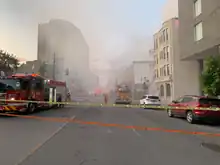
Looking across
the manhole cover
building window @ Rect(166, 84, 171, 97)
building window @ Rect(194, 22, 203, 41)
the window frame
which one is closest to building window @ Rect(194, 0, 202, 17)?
the window frame

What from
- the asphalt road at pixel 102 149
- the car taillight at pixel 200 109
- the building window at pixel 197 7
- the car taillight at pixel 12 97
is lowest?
the asphalt road at pixel 102 149

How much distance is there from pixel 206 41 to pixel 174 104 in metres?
12.1

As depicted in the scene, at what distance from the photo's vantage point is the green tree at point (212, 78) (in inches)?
642

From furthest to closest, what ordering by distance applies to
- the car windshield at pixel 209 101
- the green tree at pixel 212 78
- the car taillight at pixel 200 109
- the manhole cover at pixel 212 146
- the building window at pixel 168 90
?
1. the building window at pixel 168 90
2. the green tree at pixel 212 78
3. the car windshield at pixel 209 101
4. the car taillight at pixel 200 109
5. the manhole cover at pixel 212 146

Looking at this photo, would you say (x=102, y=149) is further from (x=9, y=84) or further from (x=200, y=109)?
(x=9, y=84)

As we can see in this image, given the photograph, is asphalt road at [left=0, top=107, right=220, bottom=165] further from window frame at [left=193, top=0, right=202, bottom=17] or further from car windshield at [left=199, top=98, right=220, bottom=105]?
window frame at [left=193, top=0, right=202, bottom=17]

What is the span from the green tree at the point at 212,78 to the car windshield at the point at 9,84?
37.8 ft

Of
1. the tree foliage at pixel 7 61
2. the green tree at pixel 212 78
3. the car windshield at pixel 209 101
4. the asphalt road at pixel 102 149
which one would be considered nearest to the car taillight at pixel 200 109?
the car windshield at pixel 209 101

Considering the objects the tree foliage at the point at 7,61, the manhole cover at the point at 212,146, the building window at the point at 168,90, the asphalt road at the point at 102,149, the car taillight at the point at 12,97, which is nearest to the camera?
the asphalt road at the point at 102,149

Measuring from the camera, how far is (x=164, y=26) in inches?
1891

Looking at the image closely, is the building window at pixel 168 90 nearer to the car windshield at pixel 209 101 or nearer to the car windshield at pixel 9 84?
the car windshield at pixel 209 101

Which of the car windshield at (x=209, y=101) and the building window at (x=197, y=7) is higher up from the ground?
the building window at (x=197, y=7)

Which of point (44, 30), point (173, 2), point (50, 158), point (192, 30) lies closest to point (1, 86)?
point (50, 158)

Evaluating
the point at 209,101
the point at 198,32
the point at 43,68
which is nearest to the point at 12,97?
the point at 209,101
